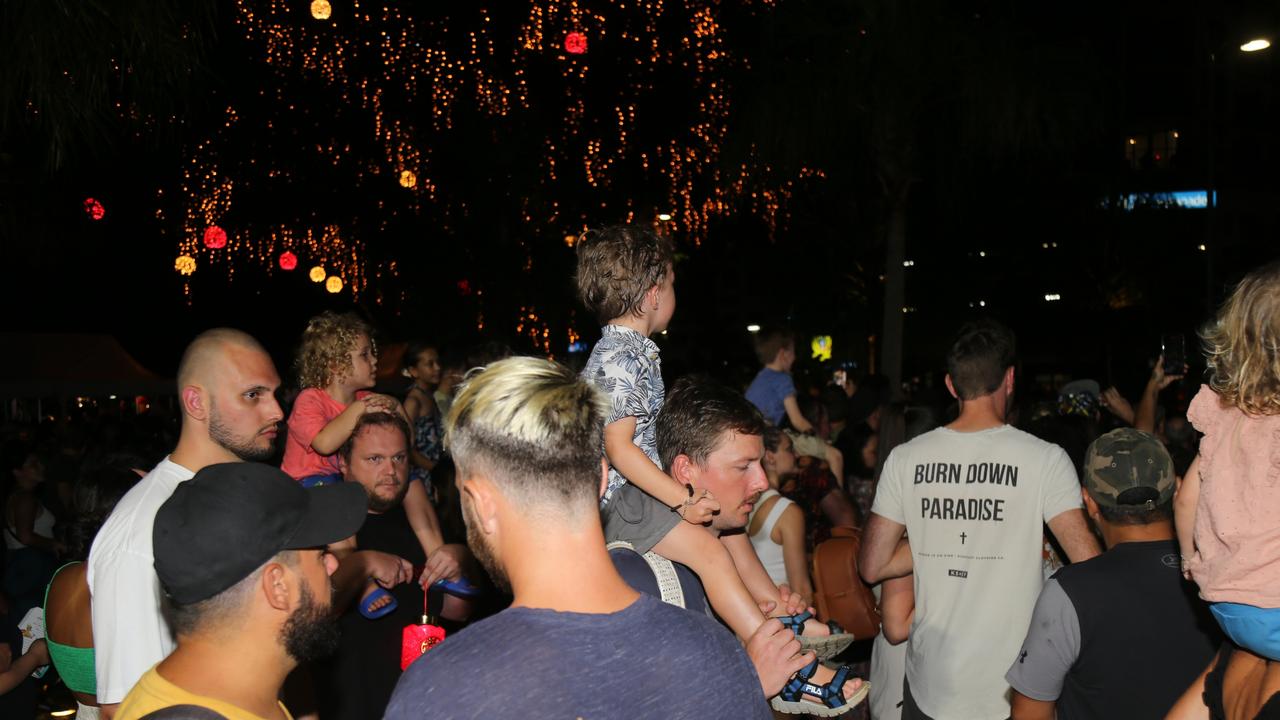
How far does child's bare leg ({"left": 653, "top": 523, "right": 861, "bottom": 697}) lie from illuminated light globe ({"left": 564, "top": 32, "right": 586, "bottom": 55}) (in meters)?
13.5

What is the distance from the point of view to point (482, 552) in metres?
1.96

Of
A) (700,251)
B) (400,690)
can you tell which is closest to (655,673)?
(400,690)

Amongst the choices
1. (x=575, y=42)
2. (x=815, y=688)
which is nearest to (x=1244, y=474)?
(x=815, y=688)

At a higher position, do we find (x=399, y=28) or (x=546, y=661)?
(x=399, y=28)

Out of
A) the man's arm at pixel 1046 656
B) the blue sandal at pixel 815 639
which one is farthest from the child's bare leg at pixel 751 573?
the man's arm at pixel 1046 656

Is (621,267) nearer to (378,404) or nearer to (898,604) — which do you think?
(378,404)

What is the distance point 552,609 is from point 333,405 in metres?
4.36

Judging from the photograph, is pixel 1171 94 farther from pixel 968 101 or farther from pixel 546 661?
pixel 546 661

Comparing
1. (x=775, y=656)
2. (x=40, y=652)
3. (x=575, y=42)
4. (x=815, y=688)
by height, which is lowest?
(x=40, y=652)

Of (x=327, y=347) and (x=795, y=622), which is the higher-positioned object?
(x=327, y=347)

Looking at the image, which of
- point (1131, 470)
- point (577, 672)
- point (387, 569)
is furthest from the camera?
point (387, 569)

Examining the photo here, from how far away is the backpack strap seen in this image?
8.45 feet

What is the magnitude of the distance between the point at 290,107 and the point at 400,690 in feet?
57.0

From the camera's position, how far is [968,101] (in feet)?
51.6
